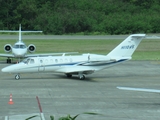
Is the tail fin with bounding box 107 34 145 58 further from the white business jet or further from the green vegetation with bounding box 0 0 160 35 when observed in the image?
the green vegetation with bounding box 0 0 160 35

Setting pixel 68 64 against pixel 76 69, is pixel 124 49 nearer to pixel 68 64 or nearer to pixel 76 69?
pixel 76 69

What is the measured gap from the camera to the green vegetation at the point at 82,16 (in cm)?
7725

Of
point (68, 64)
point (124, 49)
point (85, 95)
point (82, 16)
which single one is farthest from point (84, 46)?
point (85, 95)

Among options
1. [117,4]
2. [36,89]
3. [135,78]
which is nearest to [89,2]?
[117,4]

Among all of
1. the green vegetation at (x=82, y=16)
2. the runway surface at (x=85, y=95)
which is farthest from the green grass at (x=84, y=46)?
the runway surface at (x=85, y=95)

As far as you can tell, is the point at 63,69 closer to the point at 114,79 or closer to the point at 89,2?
the point at 114,79

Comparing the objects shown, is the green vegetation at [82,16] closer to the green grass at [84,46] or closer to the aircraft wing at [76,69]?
the green grass at [84,46]

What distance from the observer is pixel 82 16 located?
255ft

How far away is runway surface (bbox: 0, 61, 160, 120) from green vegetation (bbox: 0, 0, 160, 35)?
136 ft

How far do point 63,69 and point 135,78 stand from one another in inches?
196

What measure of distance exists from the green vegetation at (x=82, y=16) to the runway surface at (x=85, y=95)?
41588 millimetres

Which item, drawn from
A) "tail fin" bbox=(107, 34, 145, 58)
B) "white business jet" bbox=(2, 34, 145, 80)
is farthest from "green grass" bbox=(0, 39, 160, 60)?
"white business jet" bbox=(2, 34, 145, 80)

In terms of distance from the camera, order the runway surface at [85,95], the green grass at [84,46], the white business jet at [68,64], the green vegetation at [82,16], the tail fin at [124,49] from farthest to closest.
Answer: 1. the green vegetation at [82,16]
2. the green grass at [84,46]
3. the tail fin at [124,49]
4. the white business jet at [68,64]
5. the runway surface at [85,95]

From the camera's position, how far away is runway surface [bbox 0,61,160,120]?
1958cm
